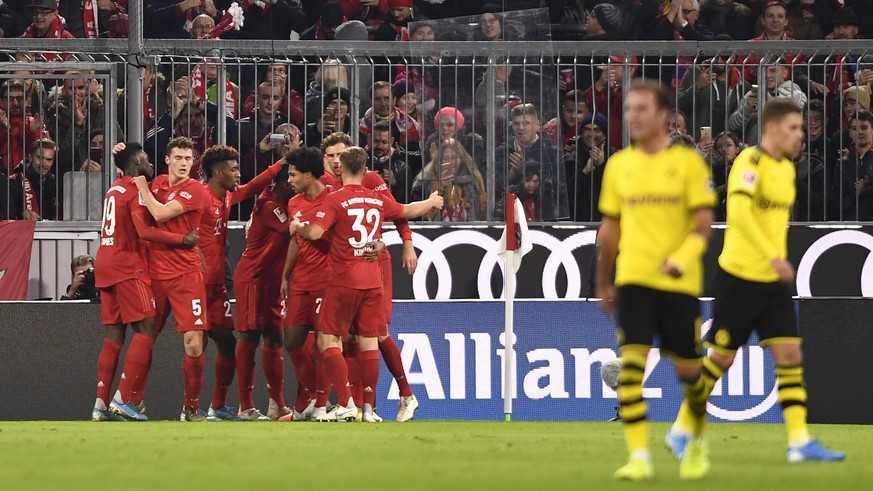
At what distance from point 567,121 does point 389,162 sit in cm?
177

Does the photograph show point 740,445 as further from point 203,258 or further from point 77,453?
point 203,258

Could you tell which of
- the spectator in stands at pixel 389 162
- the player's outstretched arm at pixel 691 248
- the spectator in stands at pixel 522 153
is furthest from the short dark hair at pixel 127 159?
the player's outstretched arm at pixel 691 248

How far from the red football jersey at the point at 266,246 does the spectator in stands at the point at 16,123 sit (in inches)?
107

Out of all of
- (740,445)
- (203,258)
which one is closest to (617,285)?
(740,445)

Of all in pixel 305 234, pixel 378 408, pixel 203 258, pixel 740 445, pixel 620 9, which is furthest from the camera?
pixel 620 9

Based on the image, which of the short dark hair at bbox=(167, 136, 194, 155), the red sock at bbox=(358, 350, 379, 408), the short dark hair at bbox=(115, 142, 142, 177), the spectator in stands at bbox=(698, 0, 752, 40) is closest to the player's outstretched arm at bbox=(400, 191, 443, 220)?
the red sock at bbox=(358, 350, 379, 408)

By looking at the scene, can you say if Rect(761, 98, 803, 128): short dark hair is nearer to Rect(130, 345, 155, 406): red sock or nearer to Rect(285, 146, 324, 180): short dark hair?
Rect(285, 146, 324, 180): short dark hair

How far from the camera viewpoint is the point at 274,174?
1244cm

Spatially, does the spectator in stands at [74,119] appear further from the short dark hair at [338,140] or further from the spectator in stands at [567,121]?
the spectator in stands at [567,121]

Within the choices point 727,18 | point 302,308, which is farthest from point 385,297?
point 727,18

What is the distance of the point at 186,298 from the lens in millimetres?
11609

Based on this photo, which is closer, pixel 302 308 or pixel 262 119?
pixel 302 308

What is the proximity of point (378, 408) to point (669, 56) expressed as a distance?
433 centimetres

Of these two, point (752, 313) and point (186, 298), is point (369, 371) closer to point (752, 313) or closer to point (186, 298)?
point (186, 298)
